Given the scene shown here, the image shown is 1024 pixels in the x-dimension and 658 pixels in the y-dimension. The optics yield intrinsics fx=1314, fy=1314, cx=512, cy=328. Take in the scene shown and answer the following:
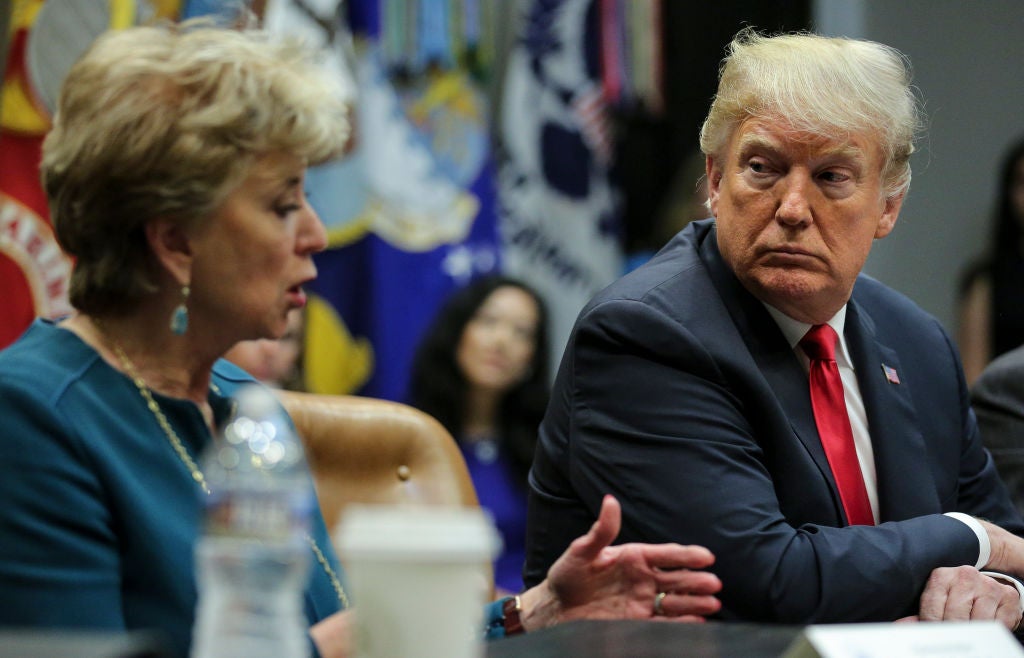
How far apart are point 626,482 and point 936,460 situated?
0.62 metres

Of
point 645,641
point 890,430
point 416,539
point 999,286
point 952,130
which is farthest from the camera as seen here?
point 952,130

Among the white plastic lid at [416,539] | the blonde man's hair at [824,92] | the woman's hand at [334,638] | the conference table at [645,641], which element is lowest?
the woman's hand at [334,638]

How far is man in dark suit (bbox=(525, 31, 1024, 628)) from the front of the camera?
191 centimetres

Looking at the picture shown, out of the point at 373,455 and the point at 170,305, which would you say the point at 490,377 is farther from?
the point at 170,305

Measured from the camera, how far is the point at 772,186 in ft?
7.11

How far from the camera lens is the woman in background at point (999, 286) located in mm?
4762

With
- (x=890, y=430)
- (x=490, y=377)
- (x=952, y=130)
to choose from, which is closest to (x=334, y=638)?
(x=890, y=430)

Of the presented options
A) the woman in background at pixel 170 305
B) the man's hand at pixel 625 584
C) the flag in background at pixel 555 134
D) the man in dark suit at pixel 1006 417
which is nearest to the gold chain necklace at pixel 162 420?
the woman in background at pixel 170 305

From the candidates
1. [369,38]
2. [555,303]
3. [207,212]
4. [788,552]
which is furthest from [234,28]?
[555,303]

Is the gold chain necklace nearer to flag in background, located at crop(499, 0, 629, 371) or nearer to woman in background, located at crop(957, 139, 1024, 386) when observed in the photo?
flag in background, located at crop(499, 0, 629, 371)

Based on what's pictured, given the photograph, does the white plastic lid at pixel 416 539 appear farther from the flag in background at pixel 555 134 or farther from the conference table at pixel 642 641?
the flag in background at pixel 555 134

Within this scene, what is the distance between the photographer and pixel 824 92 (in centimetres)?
211

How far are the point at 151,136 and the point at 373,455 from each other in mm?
861

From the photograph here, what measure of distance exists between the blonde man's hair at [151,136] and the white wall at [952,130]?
11.7 feet
